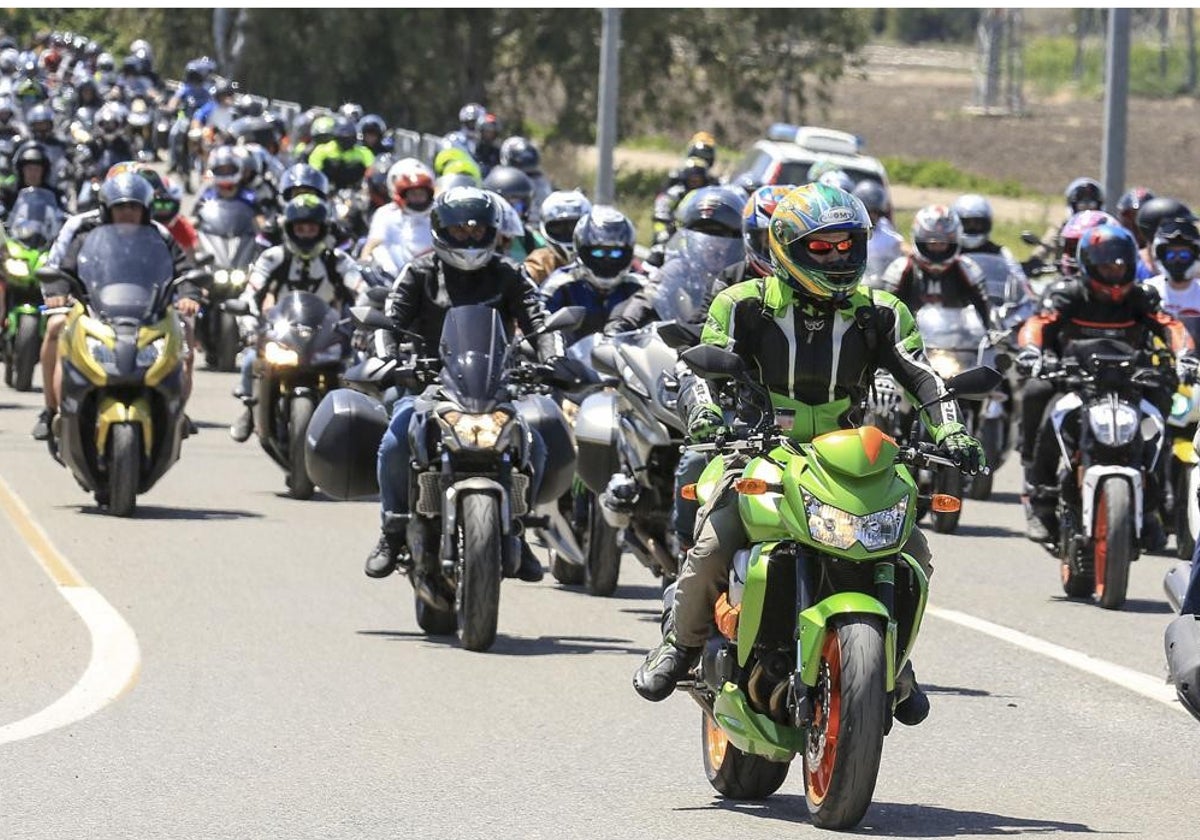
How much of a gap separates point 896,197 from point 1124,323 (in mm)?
43597

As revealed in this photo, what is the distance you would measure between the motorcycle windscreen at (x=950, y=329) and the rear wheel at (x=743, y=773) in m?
9.42

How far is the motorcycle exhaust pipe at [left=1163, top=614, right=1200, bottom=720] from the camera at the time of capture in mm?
7633

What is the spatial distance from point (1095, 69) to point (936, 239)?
9912cm

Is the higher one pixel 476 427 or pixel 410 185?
pixel 410 185

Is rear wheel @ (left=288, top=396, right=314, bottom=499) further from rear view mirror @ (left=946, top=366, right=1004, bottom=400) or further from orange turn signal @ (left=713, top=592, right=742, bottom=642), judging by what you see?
rear view mirror @ (left=946, top=366, right=1004, bottom=400)

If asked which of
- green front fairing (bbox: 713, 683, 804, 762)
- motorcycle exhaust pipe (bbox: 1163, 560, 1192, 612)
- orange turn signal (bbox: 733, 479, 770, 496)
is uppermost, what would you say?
orange turn signal (bbox: 733, 479, 770, 496)

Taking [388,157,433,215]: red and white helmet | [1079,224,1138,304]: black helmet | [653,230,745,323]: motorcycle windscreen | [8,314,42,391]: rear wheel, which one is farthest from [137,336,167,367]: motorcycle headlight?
[8,314,42,391]: rear wheel

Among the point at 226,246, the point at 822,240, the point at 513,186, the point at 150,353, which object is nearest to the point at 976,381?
the point at 822,240

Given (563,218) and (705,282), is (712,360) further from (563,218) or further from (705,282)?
(563,218)

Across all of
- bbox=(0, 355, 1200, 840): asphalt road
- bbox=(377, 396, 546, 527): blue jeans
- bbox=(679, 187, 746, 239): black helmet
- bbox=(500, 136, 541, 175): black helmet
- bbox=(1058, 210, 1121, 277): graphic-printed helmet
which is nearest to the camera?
bbox=(0, 355, 1200, 840): asphalt road

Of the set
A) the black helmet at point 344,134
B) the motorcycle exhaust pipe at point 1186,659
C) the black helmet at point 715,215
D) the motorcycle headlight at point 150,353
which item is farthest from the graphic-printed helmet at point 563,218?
A: the black helmet at point 344,134

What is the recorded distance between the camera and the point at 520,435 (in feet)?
41.7

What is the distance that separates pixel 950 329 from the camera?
18.4 meters

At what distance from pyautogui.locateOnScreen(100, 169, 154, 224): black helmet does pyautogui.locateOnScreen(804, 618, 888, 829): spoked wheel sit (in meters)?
10.3
